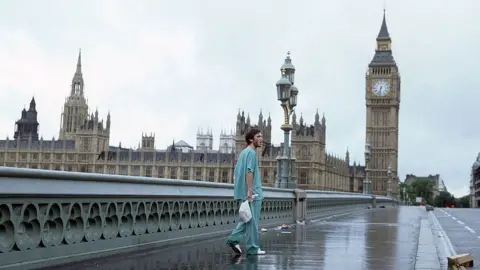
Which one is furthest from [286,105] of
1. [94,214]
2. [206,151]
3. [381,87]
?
[381,87]

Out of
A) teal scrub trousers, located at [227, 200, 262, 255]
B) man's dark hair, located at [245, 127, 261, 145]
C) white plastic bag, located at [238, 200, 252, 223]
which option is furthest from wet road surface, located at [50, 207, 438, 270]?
man's dark hair, located at [245, 127, 261, 145]

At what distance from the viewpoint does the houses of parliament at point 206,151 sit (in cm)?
9738

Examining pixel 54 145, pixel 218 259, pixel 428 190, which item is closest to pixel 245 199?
pixel 218 259

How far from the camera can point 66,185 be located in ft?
22.2

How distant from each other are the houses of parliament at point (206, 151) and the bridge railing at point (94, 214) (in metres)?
83.7

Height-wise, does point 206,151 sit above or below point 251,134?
above

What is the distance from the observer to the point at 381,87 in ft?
429

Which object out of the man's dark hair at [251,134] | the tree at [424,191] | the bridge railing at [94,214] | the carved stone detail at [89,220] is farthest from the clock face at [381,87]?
the man's dark hair at [251,134]

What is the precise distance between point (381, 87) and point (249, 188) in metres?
126

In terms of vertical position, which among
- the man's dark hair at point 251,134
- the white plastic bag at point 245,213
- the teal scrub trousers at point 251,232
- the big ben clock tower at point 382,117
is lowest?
the teal scrub trousers at point 251,232

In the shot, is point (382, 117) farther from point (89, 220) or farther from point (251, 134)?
point (89, 220)

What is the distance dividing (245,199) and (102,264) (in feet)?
6.98

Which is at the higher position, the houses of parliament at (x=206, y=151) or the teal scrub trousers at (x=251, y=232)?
the houses of parliament at (x=206, y=151)

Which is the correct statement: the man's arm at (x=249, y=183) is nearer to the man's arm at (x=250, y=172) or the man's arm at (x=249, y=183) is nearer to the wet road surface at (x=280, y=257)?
the man's arm at (x=250, y=172)
